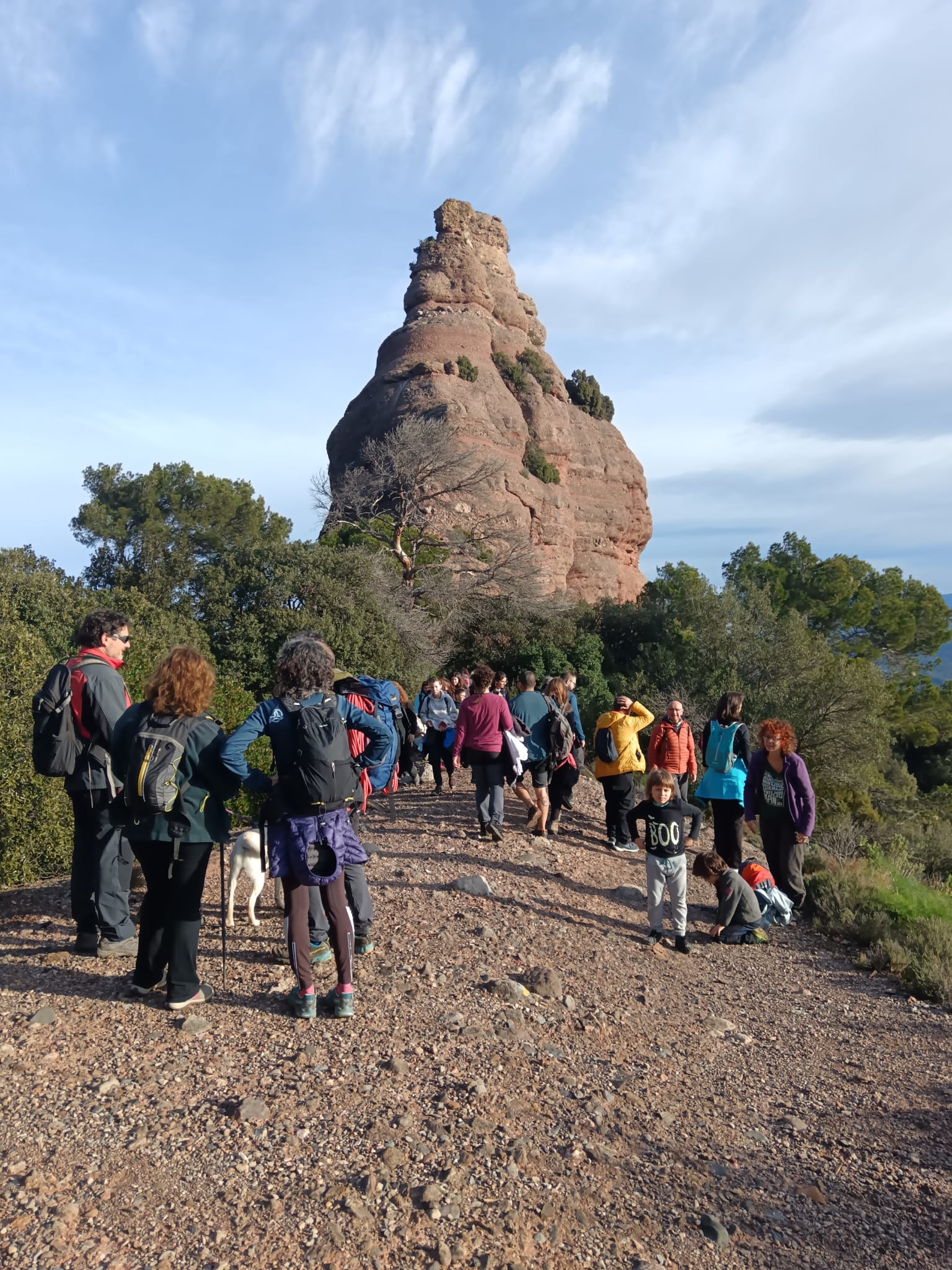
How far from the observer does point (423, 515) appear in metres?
30.9

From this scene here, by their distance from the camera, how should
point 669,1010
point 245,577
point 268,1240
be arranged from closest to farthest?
point 268,1240 < point 669,1010 < point 245,577

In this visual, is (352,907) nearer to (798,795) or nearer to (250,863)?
(250,863)

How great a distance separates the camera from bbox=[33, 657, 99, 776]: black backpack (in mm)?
4348

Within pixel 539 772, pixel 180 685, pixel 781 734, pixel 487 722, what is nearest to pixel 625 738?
pixel 539 772

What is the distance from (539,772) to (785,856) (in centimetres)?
247

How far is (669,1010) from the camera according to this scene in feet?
16.2

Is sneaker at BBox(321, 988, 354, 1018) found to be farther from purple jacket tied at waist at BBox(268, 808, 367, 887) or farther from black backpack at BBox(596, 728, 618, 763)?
black backpack at BBox(596, 728, 618, 763)

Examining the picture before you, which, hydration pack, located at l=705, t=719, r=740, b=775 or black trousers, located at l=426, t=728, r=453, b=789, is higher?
A: hydration pack, located at l=705, t=719, r=740, b=775

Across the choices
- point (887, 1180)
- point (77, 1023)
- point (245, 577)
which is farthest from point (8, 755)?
point (245, 577)

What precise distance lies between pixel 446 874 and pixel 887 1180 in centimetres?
406

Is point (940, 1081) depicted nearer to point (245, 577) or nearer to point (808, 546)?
point (245, 577)

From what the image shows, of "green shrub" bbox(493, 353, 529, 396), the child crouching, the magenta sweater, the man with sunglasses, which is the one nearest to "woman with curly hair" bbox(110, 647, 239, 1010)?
the man with sunglasses

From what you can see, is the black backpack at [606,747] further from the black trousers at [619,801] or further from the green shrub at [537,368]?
the green shrub at [537,368]

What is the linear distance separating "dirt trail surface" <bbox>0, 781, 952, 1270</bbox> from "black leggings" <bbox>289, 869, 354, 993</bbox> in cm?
27
